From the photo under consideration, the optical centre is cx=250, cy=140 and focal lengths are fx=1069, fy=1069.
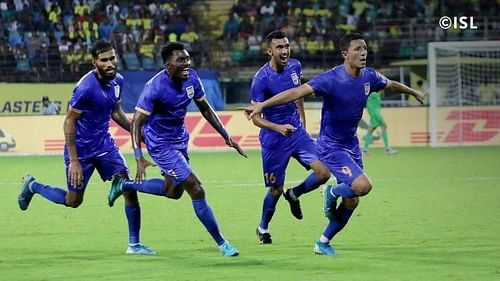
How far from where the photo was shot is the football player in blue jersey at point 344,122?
397 inches

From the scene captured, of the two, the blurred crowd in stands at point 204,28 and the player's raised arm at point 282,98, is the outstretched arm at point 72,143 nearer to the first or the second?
the player's raised arm at point 282,98

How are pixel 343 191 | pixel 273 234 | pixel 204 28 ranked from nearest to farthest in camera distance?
pixel 343 191 → pixel 273 234 → pixel 204 28

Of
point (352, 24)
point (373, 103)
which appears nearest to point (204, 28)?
point (352, 24)

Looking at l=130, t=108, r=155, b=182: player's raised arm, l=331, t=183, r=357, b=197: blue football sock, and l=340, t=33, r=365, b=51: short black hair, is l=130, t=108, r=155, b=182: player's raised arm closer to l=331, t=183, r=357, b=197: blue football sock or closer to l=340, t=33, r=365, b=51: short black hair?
l=331, t=183, r=357, b=197: blue football sock

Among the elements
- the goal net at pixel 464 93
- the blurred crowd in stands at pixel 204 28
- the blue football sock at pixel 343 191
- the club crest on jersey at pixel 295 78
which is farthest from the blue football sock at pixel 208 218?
the blurred crowd in stands at pixel 204 28

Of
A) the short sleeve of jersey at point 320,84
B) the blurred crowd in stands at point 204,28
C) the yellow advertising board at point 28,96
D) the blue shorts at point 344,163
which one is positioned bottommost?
the yellow advertising board at point 28,96

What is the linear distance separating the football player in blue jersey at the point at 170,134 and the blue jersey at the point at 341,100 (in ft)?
4.17

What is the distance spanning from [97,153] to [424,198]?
6.56m

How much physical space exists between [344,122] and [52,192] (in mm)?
3178

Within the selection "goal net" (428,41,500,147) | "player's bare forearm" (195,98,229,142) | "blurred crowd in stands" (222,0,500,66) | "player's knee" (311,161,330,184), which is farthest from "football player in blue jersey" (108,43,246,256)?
"blurred crowd in stands" (222,0,500,66)

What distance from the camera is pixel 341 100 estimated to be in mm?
10250

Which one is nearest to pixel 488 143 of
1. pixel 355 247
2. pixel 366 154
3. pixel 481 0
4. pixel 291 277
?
pixel 366 154

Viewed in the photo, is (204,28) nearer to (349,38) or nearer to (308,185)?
(308,185)

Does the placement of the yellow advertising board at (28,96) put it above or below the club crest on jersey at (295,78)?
below
